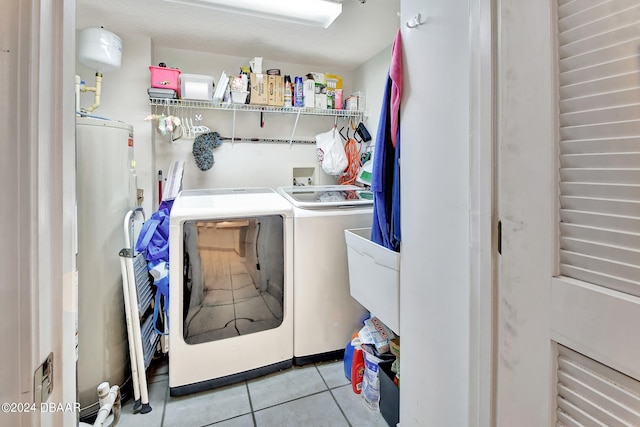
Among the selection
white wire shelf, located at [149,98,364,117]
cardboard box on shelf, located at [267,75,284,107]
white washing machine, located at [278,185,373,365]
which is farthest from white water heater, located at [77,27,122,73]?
white washing machine, located at [278,185,373,365]

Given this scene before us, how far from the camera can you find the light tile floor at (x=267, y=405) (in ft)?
5.29

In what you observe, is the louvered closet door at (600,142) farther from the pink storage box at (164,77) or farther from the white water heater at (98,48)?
the white water heater at (98,48)

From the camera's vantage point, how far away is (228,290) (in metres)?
1.90

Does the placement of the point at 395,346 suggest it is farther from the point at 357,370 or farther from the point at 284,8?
the point at 284,8

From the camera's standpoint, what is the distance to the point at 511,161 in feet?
2.47

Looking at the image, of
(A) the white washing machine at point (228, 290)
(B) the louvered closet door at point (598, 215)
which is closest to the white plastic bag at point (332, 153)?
(A) the white washing machine at point (228, 290)

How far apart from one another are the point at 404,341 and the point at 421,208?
60 centimetres

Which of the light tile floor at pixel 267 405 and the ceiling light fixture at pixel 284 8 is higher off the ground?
the ceiling light fixture at pixel 284 8

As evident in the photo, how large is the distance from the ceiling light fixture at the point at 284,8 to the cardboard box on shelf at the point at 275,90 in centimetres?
61

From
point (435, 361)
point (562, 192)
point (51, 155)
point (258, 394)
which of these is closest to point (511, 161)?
point (562, 192)

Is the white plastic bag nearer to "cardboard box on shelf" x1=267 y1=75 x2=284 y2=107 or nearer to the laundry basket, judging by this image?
"cardboard box on shelf" x1=267 y1=75 x2=284 y2=107

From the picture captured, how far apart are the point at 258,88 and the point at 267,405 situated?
2266 mm

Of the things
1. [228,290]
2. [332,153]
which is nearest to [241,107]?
[332,153]

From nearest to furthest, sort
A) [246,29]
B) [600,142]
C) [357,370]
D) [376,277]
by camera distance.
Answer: [600,142] < [376,277] < [357,370] < [246,29]
